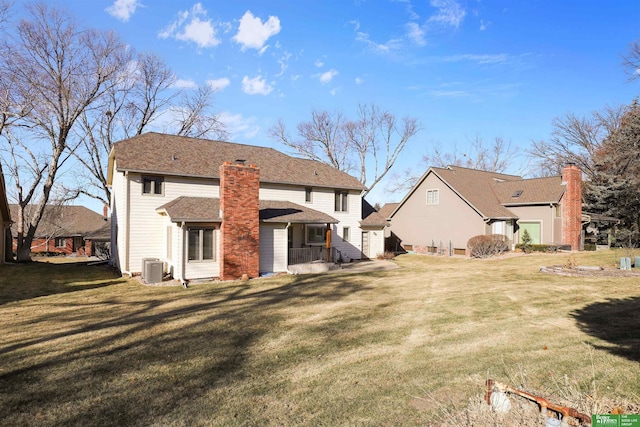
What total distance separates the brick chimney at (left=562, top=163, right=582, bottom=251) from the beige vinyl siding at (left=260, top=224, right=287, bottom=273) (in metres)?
21.2

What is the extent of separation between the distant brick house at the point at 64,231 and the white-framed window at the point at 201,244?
34832mm

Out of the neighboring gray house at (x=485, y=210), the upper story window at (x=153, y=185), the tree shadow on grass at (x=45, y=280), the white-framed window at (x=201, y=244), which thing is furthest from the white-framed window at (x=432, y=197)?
the tree shadow on grass at (x=45, y=280)

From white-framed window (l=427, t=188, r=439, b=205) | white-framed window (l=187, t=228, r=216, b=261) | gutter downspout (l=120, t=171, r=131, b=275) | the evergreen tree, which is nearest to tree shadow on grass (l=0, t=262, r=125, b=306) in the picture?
gutter downspout (l=120, t=171, r=131, b=275)

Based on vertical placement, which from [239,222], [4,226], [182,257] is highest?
[239,222]

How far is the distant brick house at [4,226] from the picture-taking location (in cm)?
2130

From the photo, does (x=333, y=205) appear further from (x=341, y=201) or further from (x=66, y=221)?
(x=66, y=221)

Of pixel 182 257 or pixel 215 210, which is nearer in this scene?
pixel 182 257

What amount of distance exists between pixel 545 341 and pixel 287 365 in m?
4.86

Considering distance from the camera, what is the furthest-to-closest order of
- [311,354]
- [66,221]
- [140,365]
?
[66,221] → [311,354] → [140,365]

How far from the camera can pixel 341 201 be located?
79.3 feet

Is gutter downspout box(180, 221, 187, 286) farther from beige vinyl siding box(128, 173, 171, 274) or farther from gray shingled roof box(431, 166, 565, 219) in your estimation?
gray shingled roof box(431, 166, 565, 219)

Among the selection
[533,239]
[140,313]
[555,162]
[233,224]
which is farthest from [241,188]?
[555,162]

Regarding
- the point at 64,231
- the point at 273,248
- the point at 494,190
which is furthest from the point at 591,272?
the point at 64,231

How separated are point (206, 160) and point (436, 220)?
1767 centimetres
